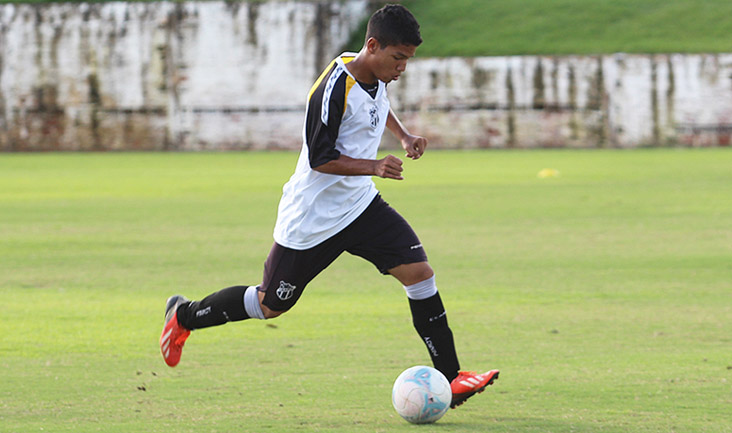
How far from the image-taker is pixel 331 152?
478cm

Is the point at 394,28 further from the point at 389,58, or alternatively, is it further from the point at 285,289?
→ the point at 285,289

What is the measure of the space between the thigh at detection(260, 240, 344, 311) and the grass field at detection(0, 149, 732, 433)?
45cm

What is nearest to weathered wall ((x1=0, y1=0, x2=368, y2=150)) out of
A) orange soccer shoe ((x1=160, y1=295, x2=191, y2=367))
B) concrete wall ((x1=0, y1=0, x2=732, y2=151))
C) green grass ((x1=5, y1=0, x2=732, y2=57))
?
concrete wall ((x1=0, y1=0, x2=732, y2=151))

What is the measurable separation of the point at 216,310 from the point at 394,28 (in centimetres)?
157

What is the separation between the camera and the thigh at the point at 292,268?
5.11 m

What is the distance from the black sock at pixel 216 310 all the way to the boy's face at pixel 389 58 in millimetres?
1220

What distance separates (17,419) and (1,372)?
3.42 feet

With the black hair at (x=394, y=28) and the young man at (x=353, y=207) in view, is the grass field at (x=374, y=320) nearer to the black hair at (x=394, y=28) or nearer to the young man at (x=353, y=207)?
the young man at (x=353, y=207)

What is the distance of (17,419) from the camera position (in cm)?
468

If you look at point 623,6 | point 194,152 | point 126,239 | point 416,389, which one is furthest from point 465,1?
point 416,389

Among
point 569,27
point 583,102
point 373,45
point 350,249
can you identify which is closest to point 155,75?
point 583,102

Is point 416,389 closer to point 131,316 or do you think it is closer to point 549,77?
point 131,316

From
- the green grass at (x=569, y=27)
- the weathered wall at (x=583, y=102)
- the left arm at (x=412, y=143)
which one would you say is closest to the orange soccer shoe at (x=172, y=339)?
the left arm at (x=412, y=143)

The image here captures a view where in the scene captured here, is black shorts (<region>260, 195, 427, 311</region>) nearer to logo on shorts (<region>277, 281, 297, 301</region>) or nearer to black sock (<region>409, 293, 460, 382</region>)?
logo on shorts (<region>277, 281, 297, 301</region>)
